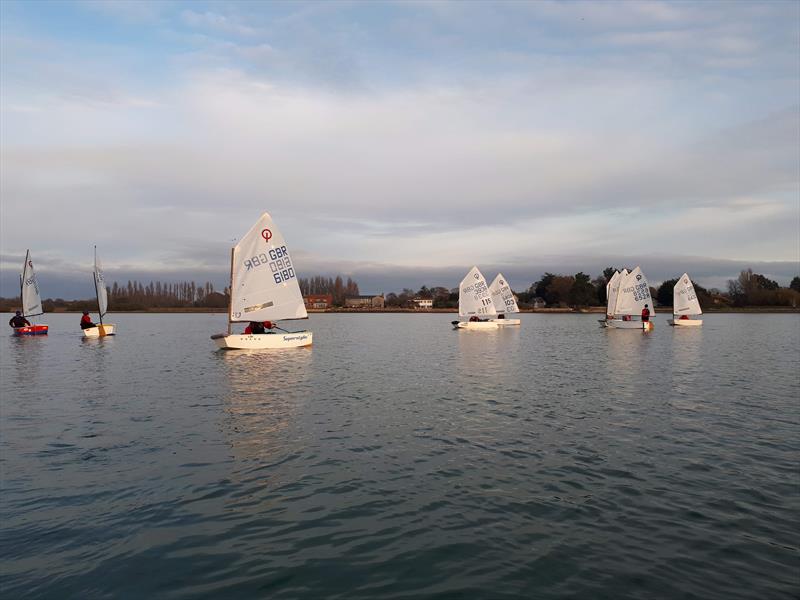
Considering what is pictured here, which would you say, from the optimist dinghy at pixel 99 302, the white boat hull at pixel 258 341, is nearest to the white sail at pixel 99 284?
the optimist dinghy at pixel 99 302

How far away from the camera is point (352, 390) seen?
21.3m

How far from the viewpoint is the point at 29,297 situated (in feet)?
184

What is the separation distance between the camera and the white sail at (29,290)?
54.3 m

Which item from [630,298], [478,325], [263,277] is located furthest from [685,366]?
[630,298]

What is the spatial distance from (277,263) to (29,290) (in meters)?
34.7

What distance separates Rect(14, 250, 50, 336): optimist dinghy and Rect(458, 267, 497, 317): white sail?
4452 centimetres

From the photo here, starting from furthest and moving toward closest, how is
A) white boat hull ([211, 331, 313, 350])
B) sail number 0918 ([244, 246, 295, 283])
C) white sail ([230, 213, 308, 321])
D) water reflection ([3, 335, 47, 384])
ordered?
white boat hull ([211, 331, 313, 350]) → sail number 0918 ([244, 246, 295, 283]) → white sail ([230, 213, 308, 321]) → water reflection ([3, 335, 47, 384])

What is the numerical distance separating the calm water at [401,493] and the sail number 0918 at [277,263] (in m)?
15.5

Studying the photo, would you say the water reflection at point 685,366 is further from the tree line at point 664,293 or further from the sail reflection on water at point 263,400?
the tree line at point 664,293

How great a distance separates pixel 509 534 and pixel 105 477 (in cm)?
757

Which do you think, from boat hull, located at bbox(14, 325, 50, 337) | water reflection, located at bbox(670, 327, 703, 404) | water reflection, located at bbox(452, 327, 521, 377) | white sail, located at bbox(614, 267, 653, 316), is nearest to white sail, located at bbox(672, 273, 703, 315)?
white sail, located at bbox(614, 267, 653, 316)

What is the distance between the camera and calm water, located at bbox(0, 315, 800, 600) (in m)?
6.78

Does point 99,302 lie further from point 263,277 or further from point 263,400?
point 263,400

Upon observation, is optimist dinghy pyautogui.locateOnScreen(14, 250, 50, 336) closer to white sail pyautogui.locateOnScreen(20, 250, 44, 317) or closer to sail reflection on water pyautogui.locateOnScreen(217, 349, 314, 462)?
white sail pyautogui.locateOnScreen(20, 250, 44, 317)
